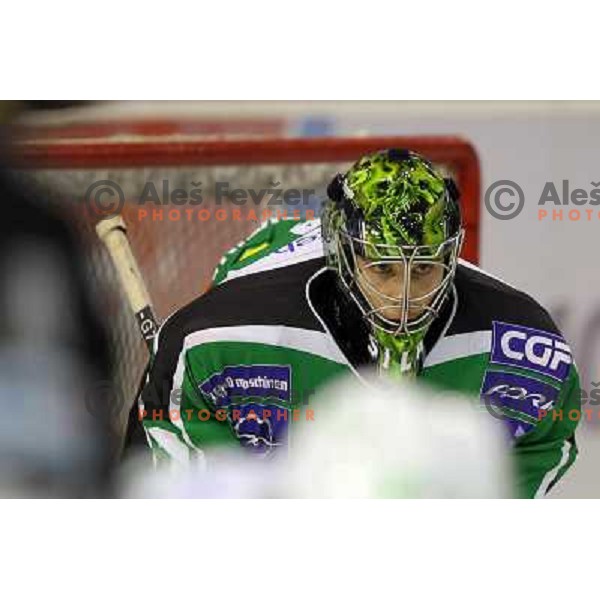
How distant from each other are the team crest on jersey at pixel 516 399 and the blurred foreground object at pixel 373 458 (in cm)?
3

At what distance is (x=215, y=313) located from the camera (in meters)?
2.74

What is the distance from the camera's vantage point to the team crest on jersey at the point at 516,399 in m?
2.78

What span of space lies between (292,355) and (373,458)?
0.29 metres

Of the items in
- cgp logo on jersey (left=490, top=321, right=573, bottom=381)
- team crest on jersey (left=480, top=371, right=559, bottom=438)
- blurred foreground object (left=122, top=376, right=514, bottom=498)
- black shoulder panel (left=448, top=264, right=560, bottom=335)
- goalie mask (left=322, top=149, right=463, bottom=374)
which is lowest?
blurred foreground object (left=122, top=376, right=514, bottom=498)

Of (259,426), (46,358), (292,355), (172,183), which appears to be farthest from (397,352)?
(46,358)

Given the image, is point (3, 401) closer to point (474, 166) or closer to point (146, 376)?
point (146, 376)

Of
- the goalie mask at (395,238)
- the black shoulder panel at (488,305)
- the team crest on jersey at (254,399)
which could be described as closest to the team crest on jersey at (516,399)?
the black shoulder panel at (488,305)

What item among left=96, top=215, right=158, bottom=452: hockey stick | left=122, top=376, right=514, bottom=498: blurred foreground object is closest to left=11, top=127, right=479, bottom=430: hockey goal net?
left=96, top=215, right=158, bottom=452: hockey stick

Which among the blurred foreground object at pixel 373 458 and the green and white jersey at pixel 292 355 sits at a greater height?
the green and white jersey at pixel 292 355

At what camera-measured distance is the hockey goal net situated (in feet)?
9.27

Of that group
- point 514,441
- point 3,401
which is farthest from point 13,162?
point 514,441

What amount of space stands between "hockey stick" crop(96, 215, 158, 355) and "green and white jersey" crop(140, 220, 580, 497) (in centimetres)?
9

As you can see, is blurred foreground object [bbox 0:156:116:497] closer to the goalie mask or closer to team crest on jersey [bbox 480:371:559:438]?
the goalie mask

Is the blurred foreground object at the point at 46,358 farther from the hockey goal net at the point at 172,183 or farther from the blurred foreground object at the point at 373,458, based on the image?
the blurred foreground object at the point at 373,458
